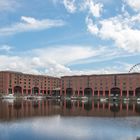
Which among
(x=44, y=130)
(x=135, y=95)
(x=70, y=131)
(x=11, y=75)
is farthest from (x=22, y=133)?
(x=11, y=75)

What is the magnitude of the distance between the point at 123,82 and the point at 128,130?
14385cm

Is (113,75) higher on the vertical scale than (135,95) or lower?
higher

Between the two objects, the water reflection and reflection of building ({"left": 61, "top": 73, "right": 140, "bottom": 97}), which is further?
reflection of building ({"left": 61, "top": 73, "right": 140, "bottom": 97})

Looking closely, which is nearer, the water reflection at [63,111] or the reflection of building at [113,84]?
the water reflection at [63,111]

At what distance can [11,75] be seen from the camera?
19688cm

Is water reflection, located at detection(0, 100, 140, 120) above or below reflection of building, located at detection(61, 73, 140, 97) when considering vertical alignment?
below

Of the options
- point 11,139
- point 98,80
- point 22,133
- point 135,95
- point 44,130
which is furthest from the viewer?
point 98,80

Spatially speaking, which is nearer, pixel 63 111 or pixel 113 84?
pixel 63 111

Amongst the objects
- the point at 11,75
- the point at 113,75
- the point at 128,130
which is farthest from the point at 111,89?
the point at 128,130

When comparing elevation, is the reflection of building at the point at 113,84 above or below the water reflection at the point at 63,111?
above

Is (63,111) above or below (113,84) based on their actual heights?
below

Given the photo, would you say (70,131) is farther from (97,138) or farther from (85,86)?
(85,86)

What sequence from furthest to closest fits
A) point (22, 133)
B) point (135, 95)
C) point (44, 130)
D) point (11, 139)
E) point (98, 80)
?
point (98, 80) < point (135, 95) < point (44, 130) < point (22, 133) < point (11, 139)

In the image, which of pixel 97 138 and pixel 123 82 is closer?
pixel 97 138
